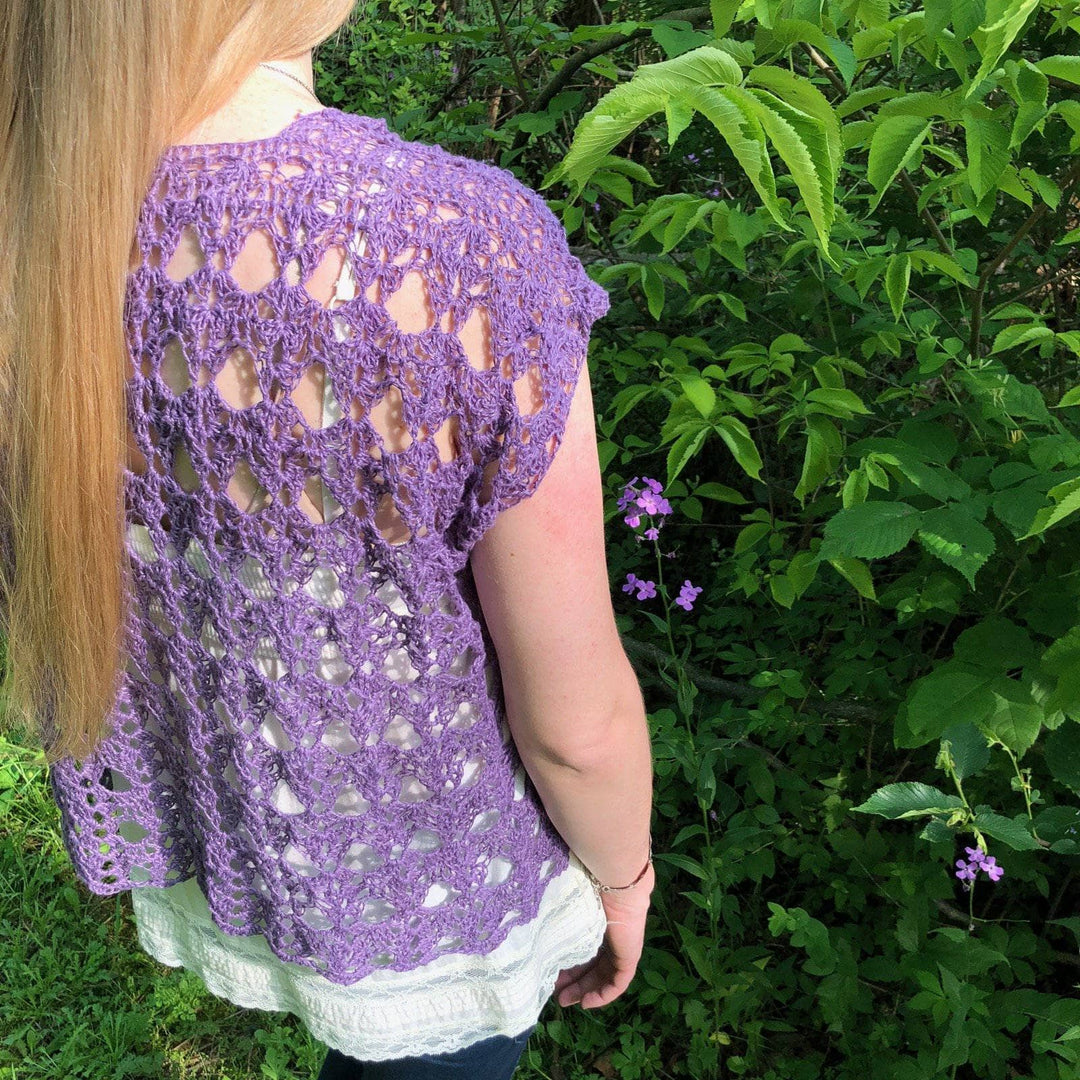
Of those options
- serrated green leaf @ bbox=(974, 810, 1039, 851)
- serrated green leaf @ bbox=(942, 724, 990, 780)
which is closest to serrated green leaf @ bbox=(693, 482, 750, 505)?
serrated green leaf @ bbox=(942, 724, 990, 780)

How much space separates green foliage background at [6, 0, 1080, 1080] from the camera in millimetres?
1249

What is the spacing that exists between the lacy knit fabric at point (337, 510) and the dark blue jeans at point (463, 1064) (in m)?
0.20

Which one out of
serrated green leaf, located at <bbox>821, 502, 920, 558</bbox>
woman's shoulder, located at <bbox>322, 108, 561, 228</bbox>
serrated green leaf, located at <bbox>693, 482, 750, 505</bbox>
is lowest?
serrated green leaf, located at <bbox>693, 482, 750, 505</bbox>

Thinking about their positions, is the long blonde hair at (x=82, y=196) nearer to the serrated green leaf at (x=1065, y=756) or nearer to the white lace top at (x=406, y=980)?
the white lace top at (x=406, y=980)

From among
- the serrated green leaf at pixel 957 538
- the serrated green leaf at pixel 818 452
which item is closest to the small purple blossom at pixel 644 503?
the serrated green leaf at pixel 818 452

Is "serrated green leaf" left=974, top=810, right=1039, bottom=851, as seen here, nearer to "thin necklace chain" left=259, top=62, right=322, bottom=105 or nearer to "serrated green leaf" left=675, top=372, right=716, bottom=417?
"serrated green leaf" left=675, top=372, right=716, bottom=417

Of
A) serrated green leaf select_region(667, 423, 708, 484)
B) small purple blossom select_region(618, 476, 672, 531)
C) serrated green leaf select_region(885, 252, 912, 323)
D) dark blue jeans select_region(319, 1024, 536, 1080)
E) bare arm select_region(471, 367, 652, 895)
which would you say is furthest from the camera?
small purple blossom select_region(618, 476, 672, 531)

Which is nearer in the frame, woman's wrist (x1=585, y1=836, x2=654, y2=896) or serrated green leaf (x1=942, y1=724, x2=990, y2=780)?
woman's wrist (x1=585, y1=836, x2=654, y2=896)

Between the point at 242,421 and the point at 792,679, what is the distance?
139 centimetres

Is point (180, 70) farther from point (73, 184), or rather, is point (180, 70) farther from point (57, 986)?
point (57, 986)

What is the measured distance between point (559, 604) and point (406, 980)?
0.49 meters

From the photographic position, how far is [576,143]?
0.82 meters

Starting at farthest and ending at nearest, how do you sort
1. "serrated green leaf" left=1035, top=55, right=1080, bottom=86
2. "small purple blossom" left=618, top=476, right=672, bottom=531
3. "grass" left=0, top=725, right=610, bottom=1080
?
"grass" left=0, top=725, right=610, bottom=1080 < "small purple blossom" left=618, top=476, right=672, bottom=531 < "serrated green leaf" left=1035, top=55, right=1080, bottom=86

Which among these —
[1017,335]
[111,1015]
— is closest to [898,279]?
[1017,335]
